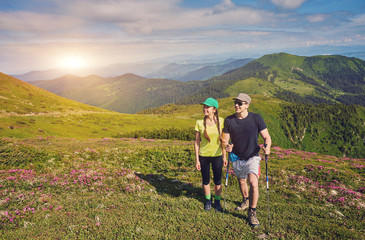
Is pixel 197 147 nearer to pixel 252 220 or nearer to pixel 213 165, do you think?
pixel 213 165

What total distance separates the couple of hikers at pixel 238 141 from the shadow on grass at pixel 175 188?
2.04 m

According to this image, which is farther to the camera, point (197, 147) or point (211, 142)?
point (197, 147)

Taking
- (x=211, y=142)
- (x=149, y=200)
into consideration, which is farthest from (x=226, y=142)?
(x=149, y=200)

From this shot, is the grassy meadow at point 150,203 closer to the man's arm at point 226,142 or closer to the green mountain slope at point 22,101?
the man's arm at point 226,142

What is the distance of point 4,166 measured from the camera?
13.5 metres

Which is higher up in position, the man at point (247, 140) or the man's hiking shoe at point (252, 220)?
the man at point (247, 140)

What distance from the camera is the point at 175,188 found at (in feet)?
39.4

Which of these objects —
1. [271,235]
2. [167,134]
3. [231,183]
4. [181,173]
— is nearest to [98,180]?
[181,173]

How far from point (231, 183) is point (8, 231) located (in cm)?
1204

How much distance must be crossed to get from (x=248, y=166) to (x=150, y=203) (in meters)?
5.23

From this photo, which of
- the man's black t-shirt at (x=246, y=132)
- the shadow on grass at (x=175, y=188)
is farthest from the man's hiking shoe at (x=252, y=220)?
the man's black t-shirt at (x=246, y=132)

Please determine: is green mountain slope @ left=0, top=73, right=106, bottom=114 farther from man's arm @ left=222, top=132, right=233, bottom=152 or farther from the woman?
man's arm @ left=222, top=132, right=233, bottom=152

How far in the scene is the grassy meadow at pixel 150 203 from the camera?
693cm

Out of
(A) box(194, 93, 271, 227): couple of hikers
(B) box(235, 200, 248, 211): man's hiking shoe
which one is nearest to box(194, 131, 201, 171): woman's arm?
(A) box(194, 93, 271, 227): couple of hikers
